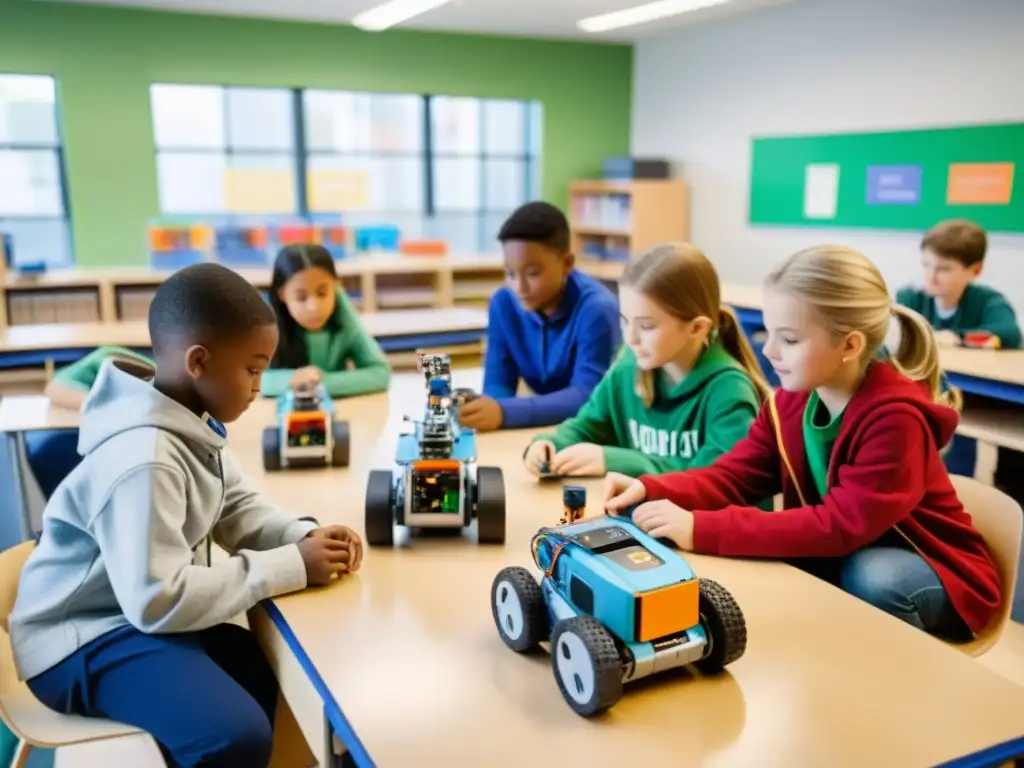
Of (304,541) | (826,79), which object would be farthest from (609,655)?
(826,79)

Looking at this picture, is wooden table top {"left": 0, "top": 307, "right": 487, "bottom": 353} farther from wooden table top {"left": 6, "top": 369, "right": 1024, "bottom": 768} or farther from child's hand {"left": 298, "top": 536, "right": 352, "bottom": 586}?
wooden table top {"left": 6, "top": 369, "right": 1024, "bottom": 768}

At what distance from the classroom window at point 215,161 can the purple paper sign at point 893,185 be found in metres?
3.99

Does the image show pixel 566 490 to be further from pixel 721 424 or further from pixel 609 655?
pixel 721 424

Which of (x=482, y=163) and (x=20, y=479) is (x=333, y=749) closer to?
(x=20, y=479)

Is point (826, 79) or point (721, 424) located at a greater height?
point (826, 79)

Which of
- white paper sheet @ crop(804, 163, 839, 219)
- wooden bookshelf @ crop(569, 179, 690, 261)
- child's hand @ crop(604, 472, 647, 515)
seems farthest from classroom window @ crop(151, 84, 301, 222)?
child's hand @ crop(604, 472, 647, 515)

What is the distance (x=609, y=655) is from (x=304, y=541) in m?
0.55

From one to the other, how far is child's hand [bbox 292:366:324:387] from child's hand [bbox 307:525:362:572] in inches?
38.9

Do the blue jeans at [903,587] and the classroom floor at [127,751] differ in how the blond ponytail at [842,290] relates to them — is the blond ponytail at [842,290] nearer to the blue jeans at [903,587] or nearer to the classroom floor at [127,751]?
the blue jeans at [903,587]

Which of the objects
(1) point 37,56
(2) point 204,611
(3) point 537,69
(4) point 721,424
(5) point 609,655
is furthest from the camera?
(3) point 537,69

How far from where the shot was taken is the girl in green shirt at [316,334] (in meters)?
2.54

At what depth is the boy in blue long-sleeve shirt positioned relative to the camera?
224 centimetres

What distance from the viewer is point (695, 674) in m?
1.04

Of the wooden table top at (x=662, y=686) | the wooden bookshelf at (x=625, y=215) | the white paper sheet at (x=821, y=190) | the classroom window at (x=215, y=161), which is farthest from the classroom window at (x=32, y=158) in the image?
the wooden table top at (x=662, y=686)
